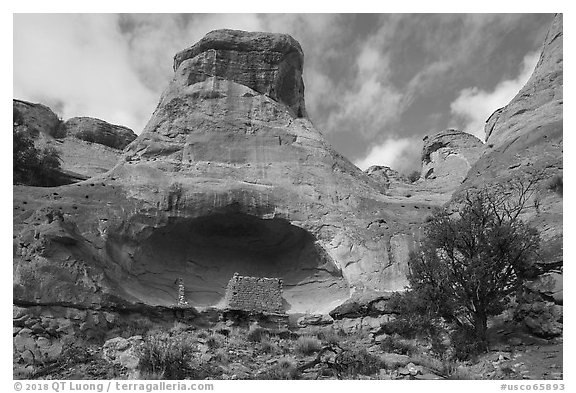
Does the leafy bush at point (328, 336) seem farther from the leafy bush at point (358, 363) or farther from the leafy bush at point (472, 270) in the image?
the leafy bush at point (358, 363)

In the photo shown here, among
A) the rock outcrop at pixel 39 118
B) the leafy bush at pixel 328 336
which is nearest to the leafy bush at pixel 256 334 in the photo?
the leafy bush at pixel 328 336

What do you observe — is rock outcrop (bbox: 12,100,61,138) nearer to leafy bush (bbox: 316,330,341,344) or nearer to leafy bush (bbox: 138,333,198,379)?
leafy bush (bbox: 316,330,341,344)

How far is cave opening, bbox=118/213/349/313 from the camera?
21.5 meters

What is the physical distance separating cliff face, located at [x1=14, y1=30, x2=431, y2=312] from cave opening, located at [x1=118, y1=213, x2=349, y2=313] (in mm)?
46

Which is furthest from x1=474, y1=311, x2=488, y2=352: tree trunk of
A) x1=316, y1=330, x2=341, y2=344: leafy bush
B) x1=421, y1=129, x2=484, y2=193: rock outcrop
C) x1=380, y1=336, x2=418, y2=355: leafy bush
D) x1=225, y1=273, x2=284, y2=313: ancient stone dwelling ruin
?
x1=421, y1=129, x2=484, y2=193: rock outcrop

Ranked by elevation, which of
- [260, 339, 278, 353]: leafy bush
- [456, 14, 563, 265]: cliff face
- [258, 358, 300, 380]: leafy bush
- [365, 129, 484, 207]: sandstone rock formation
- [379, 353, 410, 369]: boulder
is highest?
[365, 129, 484, 207]: sandstone rock formation

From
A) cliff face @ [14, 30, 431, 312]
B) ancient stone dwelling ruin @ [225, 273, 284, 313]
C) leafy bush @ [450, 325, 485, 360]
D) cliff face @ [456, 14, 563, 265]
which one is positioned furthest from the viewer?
ancient stone dwelling ruin @ [225, 273, 284, 313]

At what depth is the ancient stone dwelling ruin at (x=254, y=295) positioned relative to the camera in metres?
19.7

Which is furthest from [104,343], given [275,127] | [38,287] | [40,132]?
[40,132]

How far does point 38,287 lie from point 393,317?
34.4 feet

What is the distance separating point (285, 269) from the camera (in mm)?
23797

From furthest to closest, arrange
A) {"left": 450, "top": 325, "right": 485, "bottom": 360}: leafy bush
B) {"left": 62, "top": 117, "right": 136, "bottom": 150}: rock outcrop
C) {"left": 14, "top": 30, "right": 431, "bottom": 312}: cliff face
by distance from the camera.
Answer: {"left": 62, "top": 117, "right": 136, "bottom": 150}: rock outcrop < {"left": 14, "top": 30, "right": 431, "bottom": 312}: cliff face < {"left": 450, "top": 325, "right": 485, "bottom": 360}: leafy bush

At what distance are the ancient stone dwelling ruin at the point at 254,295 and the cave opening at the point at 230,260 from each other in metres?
1.51

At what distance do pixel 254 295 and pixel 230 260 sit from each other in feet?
13.1
